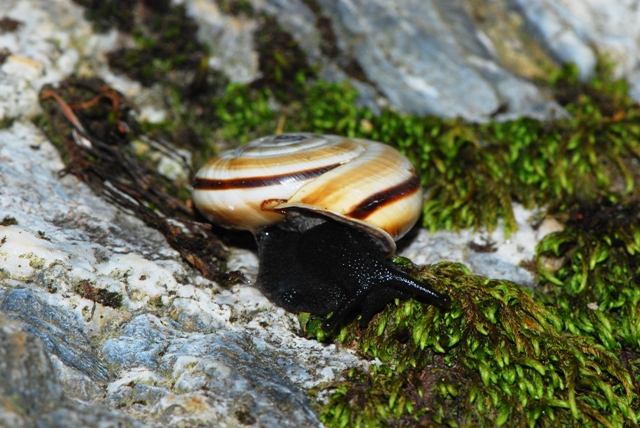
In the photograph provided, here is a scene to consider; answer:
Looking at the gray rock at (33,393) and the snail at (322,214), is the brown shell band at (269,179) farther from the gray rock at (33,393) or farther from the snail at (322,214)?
the gray rock at (33,393)

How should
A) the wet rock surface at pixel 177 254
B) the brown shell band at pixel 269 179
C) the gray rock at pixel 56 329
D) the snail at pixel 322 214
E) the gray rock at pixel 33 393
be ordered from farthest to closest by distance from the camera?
1. the brown shell band at pixel 269 179
2. the snail at pixel 322 214
3. the gray rock at pixel 56 329
4. the wet rock surface at pixel 177 254
5. the gray rock at pixel 33 393

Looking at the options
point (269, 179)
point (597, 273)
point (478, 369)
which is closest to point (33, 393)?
point (269, 179)

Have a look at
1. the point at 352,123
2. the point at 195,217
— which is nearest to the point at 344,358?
the point at 195,217

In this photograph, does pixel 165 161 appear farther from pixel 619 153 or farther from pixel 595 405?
pixel 619 153

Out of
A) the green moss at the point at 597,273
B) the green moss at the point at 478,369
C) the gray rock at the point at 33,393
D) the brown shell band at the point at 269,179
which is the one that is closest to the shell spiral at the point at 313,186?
the brown shell band at the point at 269,179

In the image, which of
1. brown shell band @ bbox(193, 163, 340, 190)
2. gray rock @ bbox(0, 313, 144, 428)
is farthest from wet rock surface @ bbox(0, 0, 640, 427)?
brown shell band @ bbox(193, 163, 340, 190)

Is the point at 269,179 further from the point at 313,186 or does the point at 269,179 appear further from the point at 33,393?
the point at 33,393

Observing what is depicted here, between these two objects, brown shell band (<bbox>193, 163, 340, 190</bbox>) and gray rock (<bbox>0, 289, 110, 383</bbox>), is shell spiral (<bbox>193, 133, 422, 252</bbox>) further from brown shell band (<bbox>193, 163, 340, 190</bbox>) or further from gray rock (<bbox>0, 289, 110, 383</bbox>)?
gray rock (<bbox>0, 289, 110, 383</bbox>)
